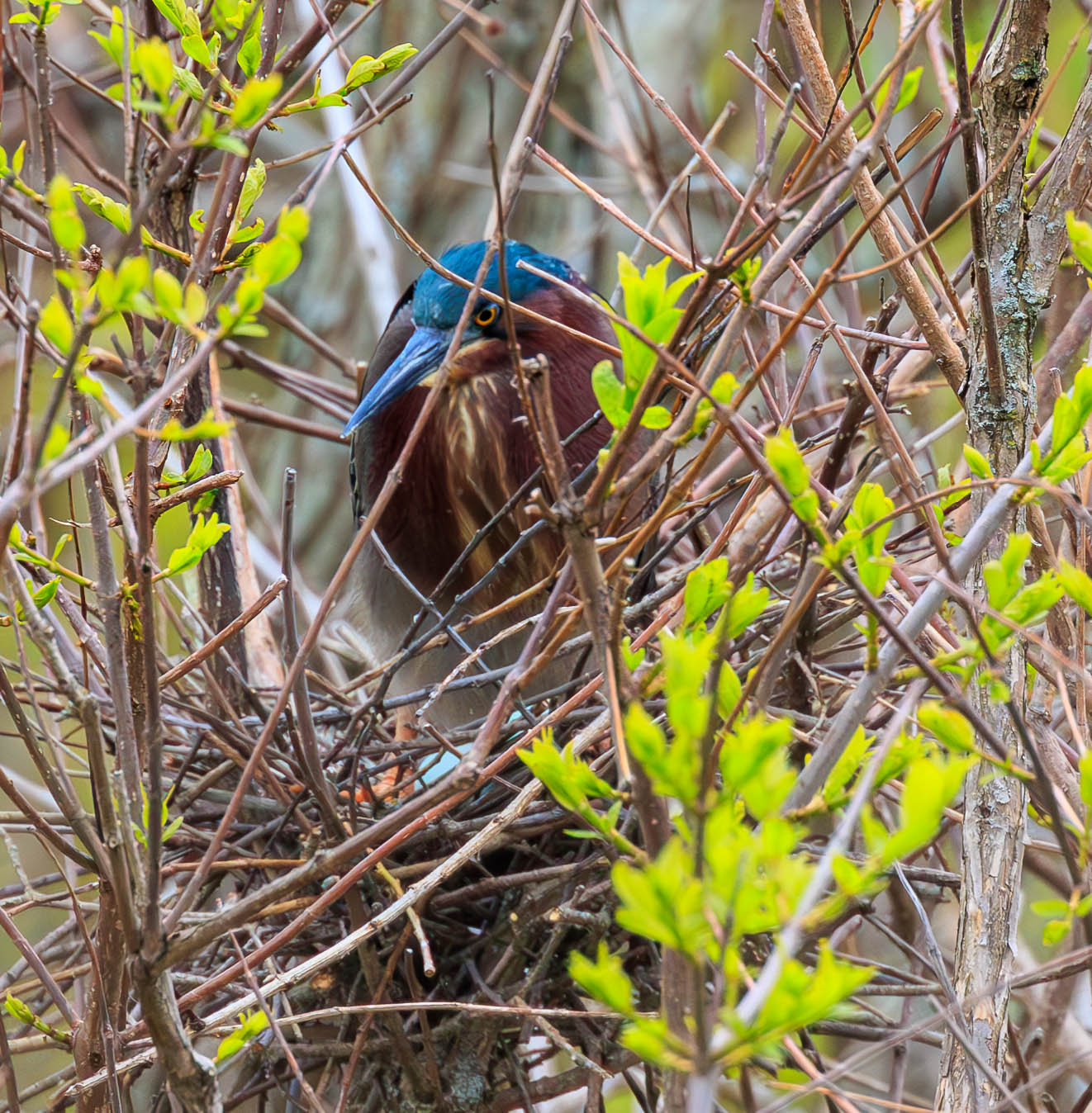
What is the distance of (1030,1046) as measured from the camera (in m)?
1.65

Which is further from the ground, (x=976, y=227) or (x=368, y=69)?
(x=368, y=69)

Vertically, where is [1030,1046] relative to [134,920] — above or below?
below

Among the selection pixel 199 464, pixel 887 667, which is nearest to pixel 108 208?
pixel 199 464

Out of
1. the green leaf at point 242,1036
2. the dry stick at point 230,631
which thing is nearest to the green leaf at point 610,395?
the dry stick at point 230,631

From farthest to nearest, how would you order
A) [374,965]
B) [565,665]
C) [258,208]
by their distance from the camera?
1. [258,208]
2. [565,665]
3. [374,965]

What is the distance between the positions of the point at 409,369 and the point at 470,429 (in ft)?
0.62

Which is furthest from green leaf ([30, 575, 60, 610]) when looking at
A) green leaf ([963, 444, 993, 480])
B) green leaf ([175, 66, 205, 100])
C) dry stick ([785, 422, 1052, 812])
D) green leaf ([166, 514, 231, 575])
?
green leaf ([963, 444, 993, 480])

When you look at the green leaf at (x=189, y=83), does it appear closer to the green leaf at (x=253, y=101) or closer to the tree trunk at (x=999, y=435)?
the green leaf at (x=253, y=101)

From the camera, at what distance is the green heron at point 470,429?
2.28 metres

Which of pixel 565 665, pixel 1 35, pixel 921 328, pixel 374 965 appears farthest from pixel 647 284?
pixel 565 665

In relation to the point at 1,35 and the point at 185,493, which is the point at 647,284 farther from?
the point at 1,35

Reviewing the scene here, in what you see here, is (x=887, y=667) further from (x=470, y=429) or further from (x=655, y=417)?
(x=470, y=429)

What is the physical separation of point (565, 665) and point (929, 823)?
171 cm

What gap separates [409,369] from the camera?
2.22m
